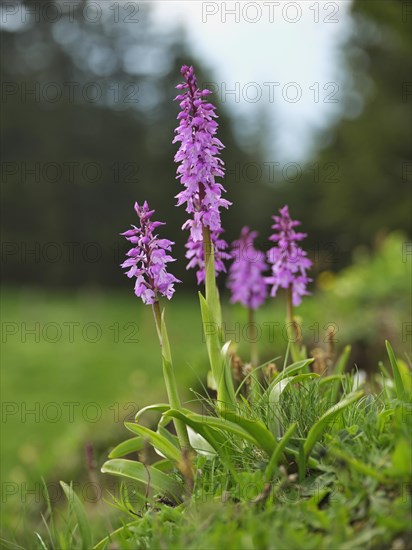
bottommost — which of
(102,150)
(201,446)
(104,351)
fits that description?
(104,351)

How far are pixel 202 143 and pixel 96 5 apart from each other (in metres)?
23.9

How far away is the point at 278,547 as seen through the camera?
6.31 ft

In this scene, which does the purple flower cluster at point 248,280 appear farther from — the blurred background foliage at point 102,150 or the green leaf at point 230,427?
the blurred background foliage at point 102,150

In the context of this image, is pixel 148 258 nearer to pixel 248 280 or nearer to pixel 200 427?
pixel 200 427

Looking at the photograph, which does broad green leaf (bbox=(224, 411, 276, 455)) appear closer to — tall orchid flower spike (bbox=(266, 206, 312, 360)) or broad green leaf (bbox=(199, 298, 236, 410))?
broad green leaf (bbox=(199, 298, 236, 410))

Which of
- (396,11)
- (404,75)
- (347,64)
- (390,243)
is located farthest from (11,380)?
(347,64)

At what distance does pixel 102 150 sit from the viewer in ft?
82.8

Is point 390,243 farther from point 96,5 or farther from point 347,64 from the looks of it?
point 96,5

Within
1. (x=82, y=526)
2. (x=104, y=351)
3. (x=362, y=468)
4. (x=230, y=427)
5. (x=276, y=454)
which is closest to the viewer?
(x=362, y=468)

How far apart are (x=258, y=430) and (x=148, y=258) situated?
72 cm

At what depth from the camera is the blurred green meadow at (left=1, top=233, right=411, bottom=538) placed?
263 inches

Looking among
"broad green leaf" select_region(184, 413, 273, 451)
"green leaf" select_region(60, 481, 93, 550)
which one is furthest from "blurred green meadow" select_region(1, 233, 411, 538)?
"green leaf" select_region(60, 481, 93, 550)

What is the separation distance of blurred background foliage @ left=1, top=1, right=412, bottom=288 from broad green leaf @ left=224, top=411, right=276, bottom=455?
770 inches

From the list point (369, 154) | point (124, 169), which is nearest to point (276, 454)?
point (369, 154)
